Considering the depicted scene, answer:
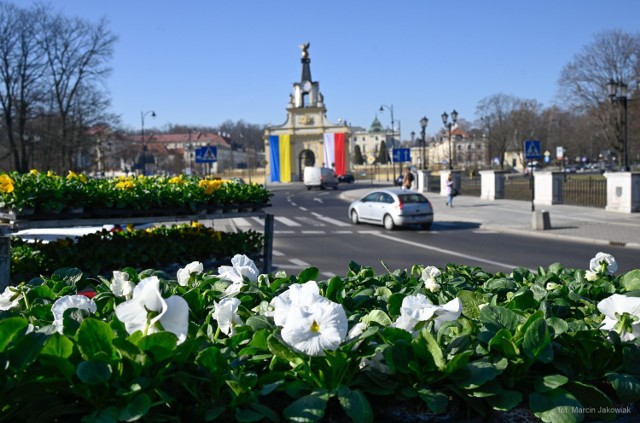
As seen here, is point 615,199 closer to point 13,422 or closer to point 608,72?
point 13,422

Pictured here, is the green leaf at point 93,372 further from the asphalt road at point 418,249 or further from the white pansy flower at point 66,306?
the asphalt road at point 418,249

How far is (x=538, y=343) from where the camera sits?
7.27ft

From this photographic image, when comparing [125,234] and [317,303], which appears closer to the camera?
[317,303]

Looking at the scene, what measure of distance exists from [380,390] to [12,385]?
1037 millimetres

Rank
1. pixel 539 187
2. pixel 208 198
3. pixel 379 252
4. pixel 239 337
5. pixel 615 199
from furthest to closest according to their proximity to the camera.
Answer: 1. pixel 539 187
2. pixel 615 199
3. pixel 379 252
4. pixel 208 198
5. pixel 239 337

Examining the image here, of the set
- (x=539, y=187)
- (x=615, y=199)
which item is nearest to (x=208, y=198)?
(x=615, y=199)

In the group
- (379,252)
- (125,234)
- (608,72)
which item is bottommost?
(379,252)

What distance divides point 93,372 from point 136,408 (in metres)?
0.15

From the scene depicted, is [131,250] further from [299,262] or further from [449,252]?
[449,252]

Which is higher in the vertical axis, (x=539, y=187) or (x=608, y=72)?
(x=608, y=72)

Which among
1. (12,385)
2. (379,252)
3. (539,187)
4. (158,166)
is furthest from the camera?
(158,166)

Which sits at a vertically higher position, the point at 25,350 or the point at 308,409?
the point at 25,350

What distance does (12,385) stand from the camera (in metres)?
1.81

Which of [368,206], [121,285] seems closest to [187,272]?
[121,285]
